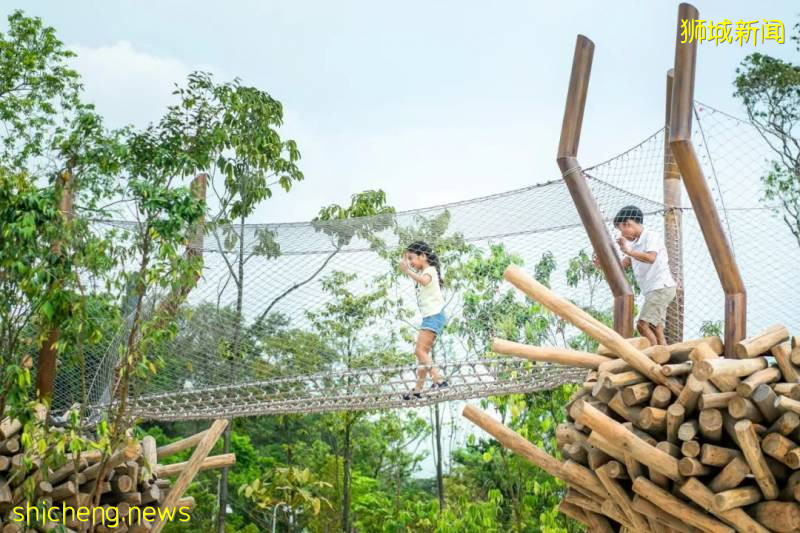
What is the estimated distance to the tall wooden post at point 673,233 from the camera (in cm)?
461

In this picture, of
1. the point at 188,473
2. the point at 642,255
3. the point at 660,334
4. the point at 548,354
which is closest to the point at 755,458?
the point at 548,354

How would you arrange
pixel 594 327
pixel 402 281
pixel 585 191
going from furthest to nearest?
pixel 402 281, pixel 585 191, pixel 594 327

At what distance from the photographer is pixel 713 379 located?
3574 millimetres

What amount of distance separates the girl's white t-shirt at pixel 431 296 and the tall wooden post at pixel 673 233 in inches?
43.5

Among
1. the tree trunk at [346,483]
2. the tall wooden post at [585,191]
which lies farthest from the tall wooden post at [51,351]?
the tree trunk at [346,483]

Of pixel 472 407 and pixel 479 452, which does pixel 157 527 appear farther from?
pixel 479 452

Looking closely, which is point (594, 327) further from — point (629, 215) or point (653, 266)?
point (629, 215)

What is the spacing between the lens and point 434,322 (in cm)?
508

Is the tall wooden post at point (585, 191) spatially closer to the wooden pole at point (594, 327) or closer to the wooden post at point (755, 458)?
the wooden pole at point (594, 327)

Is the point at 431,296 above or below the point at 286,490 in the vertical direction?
above

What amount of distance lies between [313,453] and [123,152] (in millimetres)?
5739

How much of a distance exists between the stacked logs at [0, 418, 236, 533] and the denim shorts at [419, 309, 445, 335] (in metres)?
1.33

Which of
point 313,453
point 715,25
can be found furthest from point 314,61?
point 715,25

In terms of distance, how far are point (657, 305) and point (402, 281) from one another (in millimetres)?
1575
